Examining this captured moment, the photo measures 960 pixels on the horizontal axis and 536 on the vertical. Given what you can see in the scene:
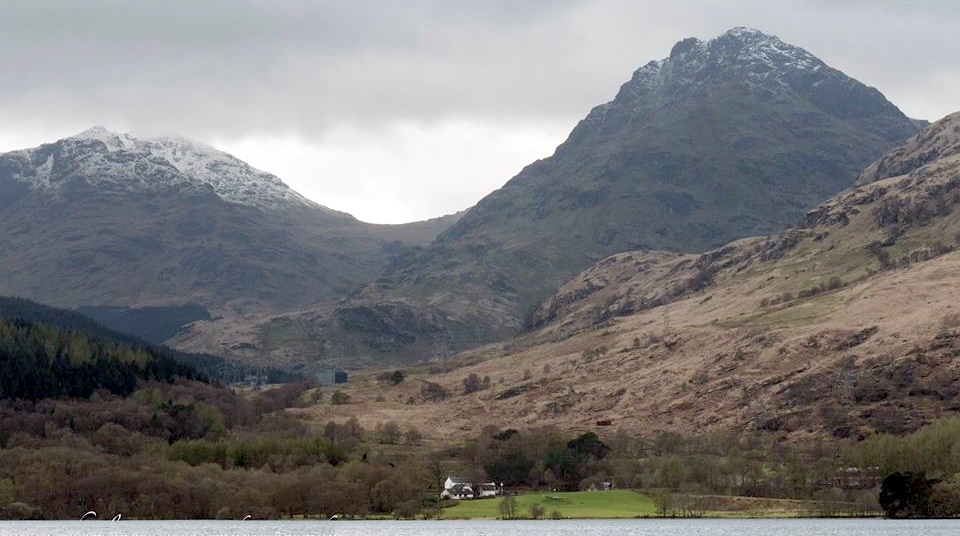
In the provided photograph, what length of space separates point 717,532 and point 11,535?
3711 inches

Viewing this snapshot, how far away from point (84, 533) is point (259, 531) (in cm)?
2274

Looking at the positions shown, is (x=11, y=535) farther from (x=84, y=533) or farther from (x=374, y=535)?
(x=374, y=535)

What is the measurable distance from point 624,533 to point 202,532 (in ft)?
187

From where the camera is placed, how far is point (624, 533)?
191 m

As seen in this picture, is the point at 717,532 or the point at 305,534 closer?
the point at 305,534

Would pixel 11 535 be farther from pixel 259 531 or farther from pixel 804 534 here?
pixel 804 534

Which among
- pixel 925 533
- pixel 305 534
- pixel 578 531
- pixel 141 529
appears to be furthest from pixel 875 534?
pixel 141 529

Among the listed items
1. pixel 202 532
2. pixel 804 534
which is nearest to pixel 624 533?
pixel 804 534

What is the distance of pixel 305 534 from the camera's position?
17962 cm

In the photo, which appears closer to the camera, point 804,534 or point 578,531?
point 804,534

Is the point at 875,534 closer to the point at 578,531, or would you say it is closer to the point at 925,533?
the point at 925,533

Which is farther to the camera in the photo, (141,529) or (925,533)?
(141,529)

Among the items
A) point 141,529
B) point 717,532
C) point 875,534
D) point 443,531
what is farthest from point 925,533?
point 141,529

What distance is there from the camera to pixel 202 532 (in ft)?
623
